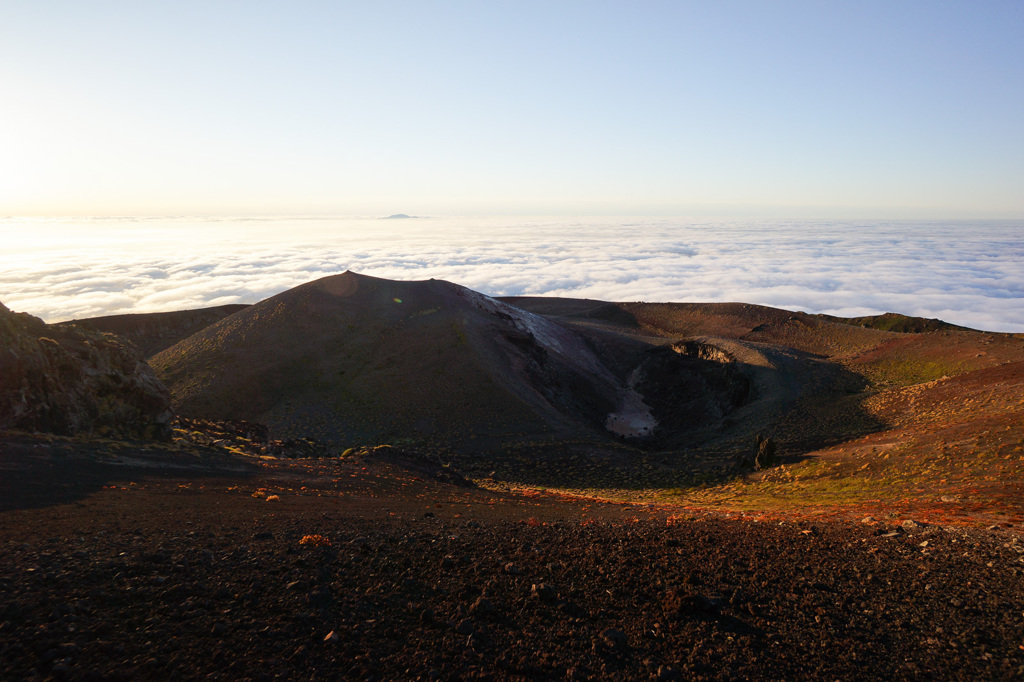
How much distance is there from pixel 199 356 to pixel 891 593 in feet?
147

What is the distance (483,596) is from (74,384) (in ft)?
55.2

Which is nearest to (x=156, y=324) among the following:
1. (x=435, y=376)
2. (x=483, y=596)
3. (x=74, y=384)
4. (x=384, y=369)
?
(x=384, y=369)

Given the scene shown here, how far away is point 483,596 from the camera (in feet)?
25.6

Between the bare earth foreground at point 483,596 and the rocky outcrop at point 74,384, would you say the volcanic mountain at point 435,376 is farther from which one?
the bare earth foreground at point 483,596

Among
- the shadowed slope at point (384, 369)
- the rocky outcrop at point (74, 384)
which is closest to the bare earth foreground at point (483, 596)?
the rocky outcrop at point (74, 384)

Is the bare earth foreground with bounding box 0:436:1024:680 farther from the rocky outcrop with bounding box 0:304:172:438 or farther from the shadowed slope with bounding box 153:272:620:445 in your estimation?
the shadowed slope with bounding box 153:272:620:445

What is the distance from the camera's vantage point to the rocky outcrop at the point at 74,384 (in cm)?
1605

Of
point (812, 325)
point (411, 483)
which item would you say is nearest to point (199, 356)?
point (411, 483)

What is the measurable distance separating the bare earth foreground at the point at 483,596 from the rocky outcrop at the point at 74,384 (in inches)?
200

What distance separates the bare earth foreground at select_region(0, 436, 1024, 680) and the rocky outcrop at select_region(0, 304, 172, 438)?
509cm

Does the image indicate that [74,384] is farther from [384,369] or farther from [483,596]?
[384,369]

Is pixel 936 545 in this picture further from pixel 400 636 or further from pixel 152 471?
pixel 152 471

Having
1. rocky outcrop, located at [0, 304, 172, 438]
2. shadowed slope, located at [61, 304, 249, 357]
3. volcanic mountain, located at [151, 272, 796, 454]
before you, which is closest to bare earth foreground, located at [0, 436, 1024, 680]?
rocky outcrop, located at [0, 304, 172, 438]

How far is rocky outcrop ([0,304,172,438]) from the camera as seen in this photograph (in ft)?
52.6
